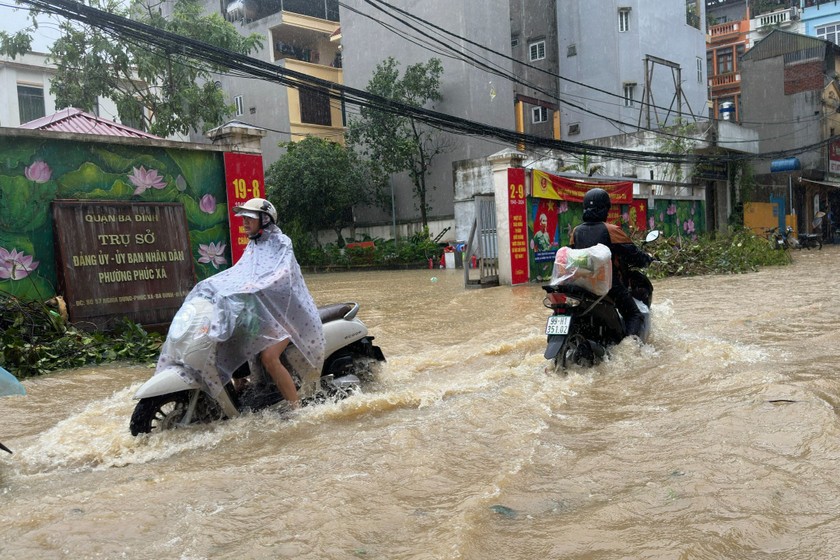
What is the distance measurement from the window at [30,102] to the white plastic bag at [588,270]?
23.9 meters

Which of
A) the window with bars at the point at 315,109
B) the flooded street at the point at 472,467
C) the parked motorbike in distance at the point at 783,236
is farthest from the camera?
the window with bars at the point at 315,109

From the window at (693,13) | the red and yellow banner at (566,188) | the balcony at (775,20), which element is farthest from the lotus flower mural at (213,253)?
the balcony at (775,20)

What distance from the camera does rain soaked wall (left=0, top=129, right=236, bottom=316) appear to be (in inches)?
290

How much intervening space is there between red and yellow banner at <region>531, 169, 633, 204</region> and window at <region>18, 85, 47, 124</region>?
1821 cm

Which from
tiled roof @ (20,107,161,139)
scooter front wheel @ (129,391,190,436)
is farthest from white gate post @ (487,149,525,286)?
scooter front wheel @ (129,391,190,436)

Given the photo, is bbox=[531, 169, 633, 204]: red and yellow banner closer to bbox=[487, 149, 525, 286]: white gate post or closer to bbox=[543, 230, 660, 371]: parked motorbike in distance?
bbox=[487, 149, 525, 286]: white gate post

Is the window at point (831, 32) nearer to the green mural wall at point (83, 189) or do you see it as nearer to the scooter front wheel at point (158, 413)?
the green mural wall at point (83, 189)

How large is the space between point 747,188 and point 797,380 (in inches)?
997

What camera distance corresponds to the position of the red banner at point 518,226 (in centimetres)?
1420

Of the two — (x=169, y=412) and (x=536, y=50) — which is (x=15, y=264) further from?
(x=536, y=50)

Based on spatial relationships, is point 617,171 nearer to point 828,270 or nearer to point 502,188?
point 828,270

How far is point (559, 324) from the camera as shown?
5305 mm

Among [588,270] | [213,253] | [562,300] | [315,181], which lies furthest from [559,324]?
[315,181]

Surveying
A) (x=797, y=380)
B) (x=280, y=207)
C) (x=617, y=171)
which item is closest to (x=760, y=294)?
(x=797, y=380)
